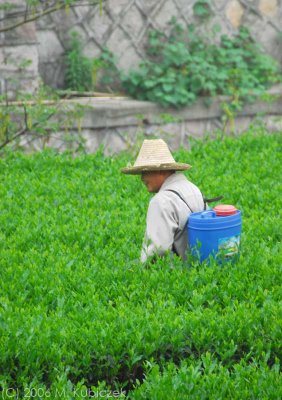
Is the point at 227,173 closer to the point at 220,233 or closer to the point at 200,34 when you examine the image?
the point at 220,233

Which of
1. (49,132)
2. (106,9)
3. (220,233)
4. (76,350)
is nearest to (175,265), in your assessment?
(220,233)

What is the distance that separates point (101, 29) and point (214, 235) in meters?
7.04

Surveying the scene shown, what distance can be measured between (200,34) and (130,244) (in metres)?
7.03

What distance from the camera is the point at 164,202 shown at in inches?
247

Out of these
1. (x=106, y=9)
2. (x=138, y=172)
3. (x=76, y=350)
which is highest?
(x=106, y=9)

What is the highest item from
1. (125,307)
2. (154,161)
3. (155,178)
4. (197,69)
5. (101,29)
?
(101,29)

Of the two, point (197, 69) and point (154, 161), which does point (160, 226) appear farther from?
point (197, 69)

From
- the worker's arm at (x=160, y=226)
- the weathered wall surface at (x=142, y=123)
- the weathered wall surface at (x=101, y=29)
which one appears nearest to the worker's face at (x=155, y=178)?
the worker's arm at (x=160, y=226)

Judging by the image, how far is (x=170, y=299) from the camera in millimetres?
5754

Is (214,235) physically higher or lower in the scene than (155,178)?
lower

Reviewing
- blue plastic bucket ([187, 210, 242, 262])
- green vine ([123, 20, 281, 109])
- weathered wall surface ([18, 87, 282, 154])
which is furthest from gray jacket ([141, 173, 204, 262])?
green vine ([123, 20, 281, 109])

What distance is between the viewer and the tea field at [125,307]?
4867 mm

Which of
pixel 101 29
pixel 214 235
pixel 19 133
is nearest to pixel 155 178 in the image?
pixel 214 235

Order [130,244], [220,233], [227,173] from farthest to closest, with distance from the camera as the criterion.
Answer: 1. [227,173]
2. [130,244]
3. [220,233]
